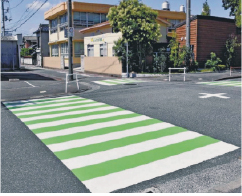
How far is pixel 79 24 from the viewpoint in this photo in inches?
1558

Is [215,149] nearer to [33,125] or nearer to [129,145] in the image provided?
[129,145]

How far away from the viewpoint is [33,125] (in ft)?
25.8

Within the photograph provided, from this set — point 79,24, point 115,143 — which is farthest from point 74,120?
point 79,24

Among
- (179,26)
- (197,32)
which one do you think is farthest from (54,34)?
(197,32)

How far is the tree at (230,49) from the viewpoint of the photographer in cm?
2778

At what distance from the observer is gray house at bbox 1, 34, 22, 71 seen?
34.2 metres

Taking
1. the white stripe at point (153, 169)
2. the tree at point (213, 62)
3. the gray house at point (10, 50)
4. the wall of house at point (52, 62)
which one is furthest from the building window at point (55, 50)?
the white stripe at point (153, 169)

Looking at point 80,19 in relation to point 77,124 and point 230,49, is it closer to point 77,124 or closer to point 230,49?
point 230,49

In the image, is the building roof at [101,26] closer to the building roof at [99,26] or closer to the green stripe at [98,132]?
the building roof at [99,26]

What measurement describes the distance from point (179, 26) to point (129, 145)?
26088mm

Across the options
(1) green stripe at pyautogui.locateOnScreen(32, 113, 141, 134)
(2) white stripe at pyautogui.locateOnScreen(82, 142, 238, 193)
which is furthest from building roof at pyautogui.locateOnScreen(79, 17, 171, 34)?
(2) white stripe at pyautogui.locateOnScreen(82, 142, 238, 193)

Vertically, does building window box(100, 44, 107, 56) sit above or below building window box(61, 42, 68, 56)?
below

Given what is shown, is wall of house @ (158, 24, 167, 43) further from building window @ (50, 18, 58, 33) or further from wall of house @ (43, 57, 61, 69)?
building window @ (50, 18, 58, 33)

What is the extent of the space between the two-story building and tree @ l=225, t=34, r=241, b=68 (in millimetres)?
8229
